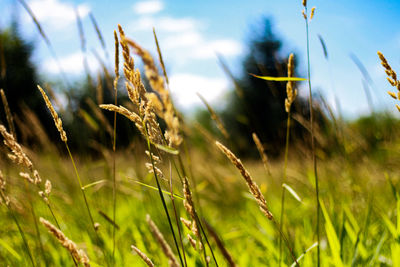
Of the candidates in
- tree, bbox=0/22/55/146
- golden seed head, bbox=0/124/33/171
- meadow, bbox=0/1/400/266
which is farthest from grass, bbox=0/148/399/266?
tree, bbox=0/22/55/146

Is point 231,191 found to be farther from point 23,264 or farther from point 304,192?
point 23,264

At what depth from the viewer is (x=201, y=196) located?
359cm

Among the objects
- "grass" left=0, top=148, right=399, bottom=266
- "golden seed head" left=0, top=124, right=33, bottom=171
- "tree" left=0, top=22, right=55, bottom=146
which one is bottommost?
"tree" left=0, top=22, right=55, bottom=146

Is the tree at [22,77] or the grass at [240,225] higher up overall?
the grass at [240,225]

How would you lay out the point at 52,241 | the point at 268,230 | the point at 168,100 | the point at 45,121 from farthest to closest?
the point at 45,121 → the point at 268,230 → the point at 52,241 → the point at 168,100

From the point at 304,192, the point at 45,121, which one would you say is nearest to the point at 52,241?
Answer: the point at 304,192

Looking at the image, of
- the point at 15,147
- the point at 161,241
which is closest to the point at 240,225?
the point at 15,147

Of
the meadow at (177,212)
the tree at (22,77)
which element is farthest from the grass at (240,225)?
the tree at (22,77)

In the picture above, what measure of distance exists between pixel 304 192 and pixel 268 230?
119 cm

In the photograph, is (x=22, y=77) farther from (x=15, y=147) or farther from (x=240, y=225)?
(x=15, y=147)

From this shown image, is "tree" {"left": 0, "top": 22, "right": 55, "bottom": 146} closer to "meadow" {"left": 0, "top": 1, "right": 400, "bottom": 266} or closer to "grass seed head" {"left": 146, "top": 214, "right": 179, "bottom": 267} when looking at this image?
"meadow" {"left": 0, "top": 1, "right": 400, "bottom": 266}

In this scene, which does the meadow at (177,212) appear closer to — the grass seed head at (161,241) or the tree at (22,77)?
the grass seed head at (161,241)

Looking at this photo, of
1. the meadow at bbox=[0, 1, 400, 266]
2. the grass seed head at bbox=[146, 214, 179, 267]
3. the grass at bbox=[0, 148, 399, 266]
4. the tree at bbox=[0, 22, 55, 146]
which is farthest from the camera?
the tree at bbox=[0, 22, 55, 146]

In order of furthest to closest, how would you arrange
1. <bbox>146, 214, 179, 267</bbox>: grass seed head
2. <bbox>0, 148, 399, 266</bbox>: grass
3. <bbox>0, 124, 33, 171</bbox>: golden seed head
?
<bbox>0, 148, 399, 266</bbox>: grass, <bbox>0, 124, 33, 171</bbox>: golden seed head, <bbox>146, 214, 179, 267</bbox>: grass seed head
